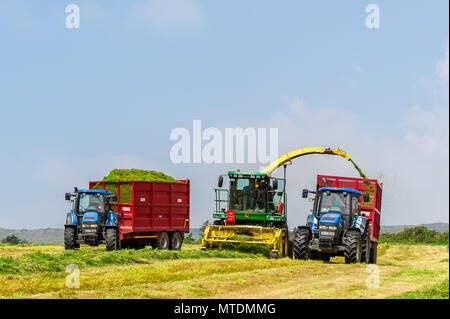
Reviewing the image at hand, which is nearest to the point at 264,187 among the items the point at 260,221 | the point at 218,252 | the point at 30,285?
the point at 260,221

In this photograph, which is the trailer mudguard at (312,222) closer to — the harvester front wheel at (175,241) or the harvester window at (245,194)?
the harvester window at (245,194)

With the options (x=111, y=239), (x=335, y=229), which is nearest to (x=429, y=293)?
(x=335, y=229)

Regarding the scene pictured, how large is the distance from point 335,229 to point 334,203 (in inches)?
46.7

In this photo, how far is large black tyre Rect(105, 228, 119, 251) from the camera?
23359 mm

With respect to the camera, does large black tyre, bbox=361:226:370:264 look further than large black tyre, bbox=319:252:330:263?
No

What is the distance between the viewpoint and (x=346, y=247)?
66.1 ft

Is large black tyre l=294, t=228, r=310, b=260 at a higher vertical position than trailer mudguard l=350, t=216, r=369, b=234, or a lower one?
lower

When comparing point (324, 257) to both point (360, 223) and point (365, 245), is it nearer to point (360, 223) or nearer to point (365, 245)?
point (365, 245)

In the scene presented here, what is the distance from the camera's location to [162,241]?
88.2 feet

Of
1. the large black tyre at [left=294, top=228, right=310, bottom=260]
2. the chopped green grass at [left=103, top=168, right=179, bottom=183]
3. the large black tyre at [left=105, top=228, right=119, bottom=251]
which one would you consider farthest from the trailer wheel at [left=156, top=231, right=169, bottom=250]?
the large black tyre at [left=294, top=228, right=310, bottom=260]

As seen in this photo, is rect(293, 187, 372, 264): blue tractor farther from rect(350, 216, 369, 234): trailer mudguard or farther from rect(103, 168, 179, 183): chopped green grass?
rect(103, 168, 179, 183): chopped green grass

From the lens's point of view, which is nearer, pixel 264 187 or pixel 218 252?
pixel 218 252
